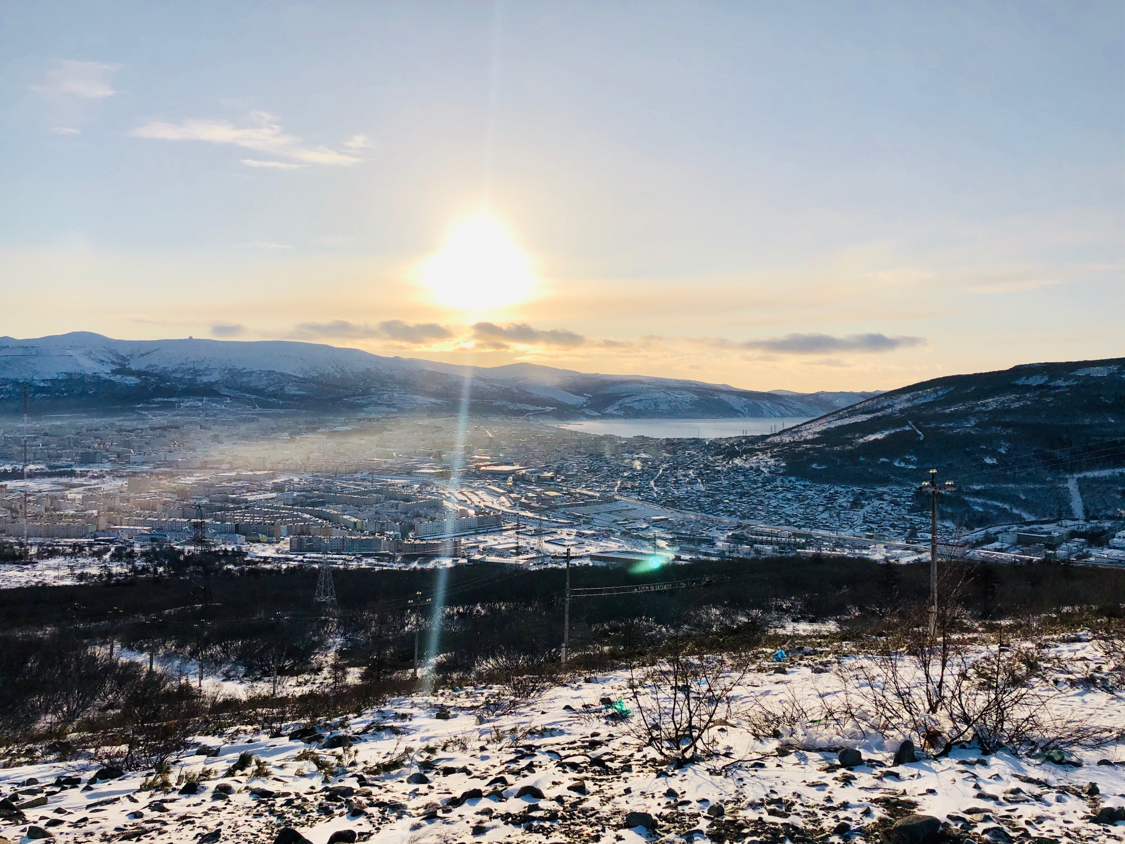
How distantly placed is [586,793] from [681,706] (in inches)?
78.9

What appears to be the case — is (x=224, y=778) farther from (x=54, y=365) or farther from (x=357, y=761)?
(x=54, y=365)

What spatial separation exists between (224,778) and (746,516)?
44.8 meters

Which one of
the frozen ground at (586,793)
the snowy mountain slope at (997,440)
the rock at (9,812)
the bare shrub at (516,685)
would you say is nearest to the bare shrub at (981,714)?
the frozen ground at (586,793)

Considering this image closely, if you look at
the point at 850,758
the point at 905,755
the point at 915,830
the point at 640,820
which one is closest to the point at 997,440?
the point at 905,755

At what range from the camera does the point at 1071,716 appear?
17.1ft

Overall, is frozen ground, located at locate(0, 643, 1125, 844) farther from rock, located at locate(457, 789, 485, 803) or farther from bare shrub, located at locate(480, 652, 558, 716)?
Answer: bare shrub, located at locate(480, 652, 558, 716)

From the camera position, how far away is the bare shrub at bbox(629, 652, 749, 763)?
4957 mm

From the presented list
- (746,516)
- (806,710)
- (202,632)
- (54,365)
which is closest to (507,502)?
(746,516)

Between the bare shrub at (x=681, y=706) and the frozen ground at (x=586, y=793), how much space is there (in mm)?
167

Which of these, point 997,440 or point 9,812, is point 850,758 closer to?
point 9,812

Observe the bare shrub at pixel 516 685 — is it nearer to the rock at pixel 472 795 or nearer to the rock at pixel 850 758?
the rock at pixel 472 795

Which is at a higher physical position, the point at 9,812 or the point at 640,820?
the point at 640,820

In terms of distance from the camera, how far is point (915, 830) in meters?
3.43

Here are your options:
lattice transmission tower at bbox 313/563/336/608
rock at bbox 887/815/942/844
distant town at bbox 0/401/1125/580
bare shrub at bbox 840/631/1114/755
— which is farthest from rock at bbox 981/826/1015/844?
lattice transmission tower at bbox 313/563/336/608
